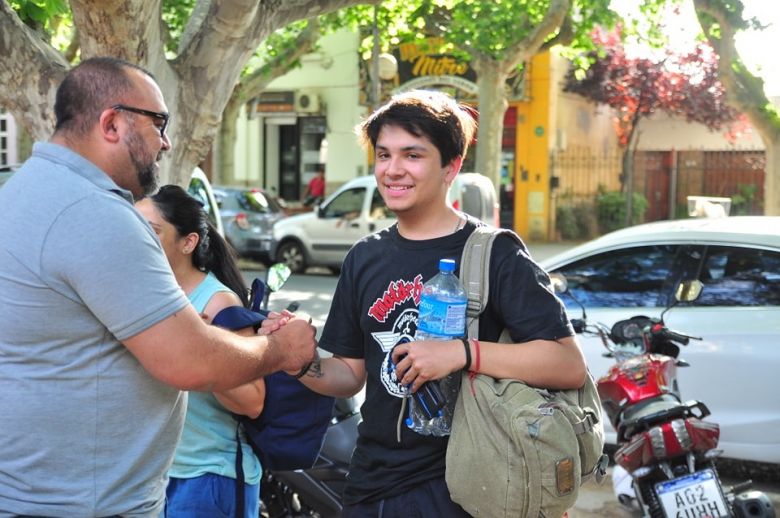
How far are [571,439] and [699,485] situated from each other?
2022 mm

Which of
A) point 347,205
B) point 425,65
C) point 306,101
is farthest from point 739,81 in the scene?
point 306,101

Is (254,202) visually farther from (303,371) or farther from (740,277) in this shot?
(303,371)

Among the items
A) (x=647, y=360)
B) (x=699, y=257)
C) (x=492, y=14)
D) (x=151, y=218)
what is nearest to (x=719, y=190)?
(x=492, y=14)

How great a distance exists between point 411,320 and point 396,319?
5cm

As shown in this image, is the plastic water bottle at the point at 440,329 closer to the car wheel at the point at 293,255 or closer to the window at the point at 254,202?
the car wheel at the point at 293,255

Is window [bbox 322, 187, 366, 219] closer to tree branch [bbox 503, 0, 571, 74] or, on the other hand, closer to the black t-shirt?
tree branch [bbox 503, 0, 571, 74]

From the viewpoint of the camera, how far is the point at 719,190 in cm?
2441

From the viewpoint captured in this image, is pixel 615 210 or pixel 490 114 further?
pixel 615 210

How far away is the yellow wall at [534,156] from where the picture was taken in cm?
2366

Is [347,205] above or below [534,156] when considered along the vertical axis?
below

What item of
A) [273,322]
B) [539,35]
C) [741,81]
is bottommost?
[273,322]

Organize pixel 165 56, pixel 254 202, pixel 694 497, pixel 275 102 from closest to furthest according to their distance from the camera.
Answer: pixel 694 497
pixel 165 56
pixel 254 202
pixel 275 102

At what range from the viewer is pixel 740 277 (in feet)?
18.4

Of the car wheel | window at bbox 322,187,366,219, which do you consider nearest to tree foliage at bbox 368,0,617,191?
window at bbox 322,187,366,219
